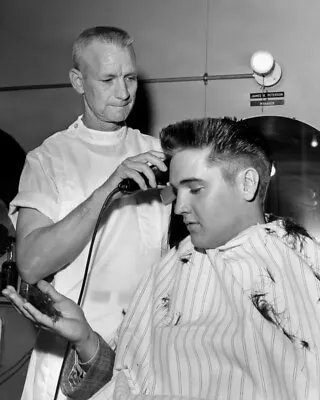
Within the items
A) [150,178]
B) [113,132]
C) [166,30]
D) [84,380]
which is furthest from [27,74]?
[84,380]

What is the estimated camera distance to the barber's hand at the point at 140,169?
1825 mm

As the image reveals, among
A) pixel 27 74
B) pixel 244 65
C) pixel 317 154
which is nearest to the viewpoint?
pixel 317 154

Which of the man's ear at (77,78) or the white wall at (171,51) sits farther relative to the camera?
the white wall at (171,51)

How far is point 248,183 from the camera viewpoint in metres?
1.80

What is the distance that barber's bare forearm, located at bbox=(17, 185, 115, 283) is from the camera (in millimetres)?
1887

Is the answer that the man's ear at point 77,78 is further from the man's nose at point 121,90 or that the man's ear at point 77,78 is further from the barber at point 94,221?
the man's nose at point 121,90

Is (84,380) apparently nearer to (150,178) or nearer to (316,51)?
(150,178)

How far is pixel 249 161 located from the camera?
1.84 metres

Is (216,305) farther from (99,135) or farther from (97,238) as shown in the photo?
(99,135)

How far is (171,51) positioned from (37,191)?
1394 millimetres

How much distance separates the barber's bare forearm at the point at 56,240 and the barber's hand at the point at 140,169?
2.2 inches

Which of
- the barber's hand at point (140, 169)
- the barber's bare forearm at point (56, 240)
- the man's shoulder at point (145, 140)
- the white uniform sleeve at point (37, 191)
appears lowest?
the barber's bare forearm at point (56, 240)

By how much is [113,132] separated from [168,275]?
57cm

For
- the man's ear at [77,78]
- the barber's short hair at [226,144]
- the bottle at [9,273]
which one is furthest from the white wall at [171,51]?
the barber's short hair at [226,144]
